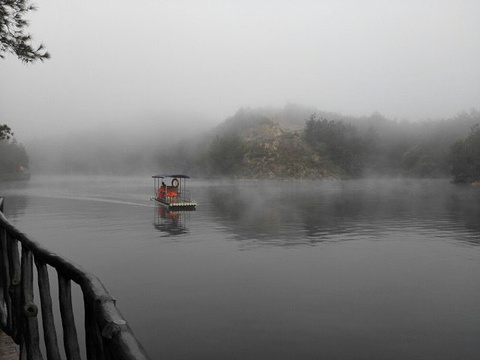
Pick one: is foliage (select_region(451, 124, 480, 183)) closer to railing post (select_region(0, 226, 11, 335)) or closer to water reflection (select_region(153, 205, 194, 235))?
water reflection (select_region(153, 205, 194, 235))

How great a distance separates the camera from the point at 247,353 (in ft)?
39.7

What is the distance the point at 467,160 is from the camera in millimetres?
143250

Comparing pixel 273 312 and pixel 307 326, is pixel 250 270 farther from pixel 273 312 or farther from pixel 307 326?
pixel 307 326

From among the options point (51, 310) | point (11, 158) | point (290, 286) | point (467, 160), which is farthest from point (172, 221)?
point (11, 158)

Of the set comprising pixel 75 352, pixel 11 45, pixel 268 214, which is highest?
pixel 11 45

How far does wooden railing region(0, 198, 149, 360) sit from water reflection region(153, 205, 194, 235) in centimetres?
2841

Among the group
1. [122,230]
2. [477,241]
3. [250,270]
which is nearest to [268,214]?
[122,230]

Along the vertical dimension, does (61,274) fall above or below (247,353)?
above

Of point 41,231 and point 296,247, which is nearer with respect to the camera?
point 296,247

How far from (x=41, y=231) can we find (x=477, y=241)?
35203 mm

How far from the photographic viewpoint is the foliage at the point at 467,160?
140850 mm

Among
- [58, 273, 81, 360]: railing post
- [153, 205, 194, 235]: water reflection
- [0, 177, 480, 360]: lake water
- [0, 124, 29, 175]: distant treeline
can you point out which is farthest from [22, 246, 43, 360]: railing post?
[0, 124, 29, 175]: distant treeline

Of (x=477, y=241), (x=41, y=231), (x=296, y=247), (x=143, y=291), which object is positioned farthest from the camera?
(x=41, y=231)

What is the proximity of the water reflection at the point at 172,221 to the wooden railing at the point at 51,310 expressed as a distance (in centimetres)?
2841
